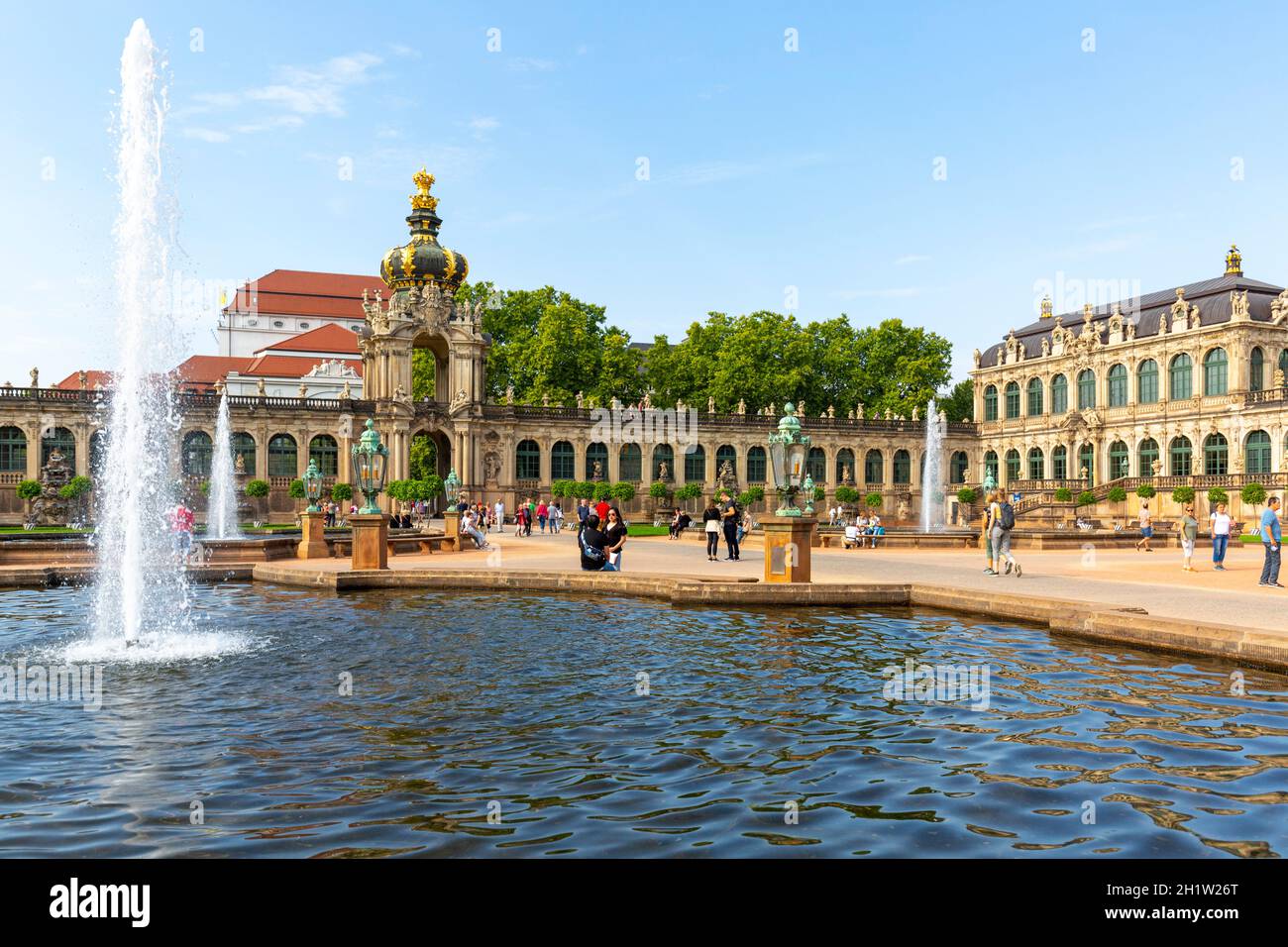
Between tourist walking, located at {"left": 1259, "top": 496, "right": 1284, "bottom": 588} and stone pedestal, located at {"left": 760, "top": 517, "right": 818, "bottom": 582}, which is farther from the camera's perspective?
tourist walking, located at {"left": 1259, "top": 496, "right": 1284, "bottom": 588}

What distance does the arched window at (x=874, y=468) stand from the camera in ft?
262

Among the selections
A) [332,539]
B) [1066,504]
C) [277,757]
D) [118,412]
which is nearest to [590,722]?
[277,757]

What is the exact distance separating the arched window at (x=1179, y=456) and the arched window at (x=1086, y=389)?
7.73 metres

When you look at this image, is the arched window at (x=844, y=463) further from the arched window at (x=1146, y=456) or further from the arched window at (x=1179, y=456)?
the arched window at (x=1179, y=456)

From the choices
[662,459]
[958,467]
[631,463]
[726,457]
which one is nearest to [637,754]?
[631,463]

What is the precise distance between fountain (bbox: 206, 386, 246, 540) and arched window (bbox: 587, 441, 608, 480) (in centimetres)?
2204

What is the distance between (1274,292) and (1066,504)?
69.1ft

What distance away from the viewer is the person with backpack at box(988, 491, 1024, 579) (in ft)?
76.0

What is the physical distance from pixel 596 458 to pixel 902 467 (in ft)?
80.9

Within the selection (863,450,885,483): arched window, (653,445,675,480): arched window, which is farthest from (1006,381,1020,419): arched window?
(653,445,675,480): arched window

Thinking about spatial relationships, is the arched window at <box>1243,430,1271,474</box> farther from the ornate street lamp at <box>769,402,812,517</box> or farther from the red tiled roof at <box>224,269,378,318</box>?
the red tiled roof at <box>224,269,378,318</box>

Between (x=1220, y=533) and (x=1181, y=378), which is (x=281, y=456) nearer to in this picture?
(x=1220, y=533)

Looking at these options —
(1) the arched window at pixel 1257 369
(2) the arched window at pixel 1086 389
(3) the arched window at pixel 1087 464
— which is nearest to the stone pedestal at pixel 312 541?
(1) the arched window at pixel 1257 369
